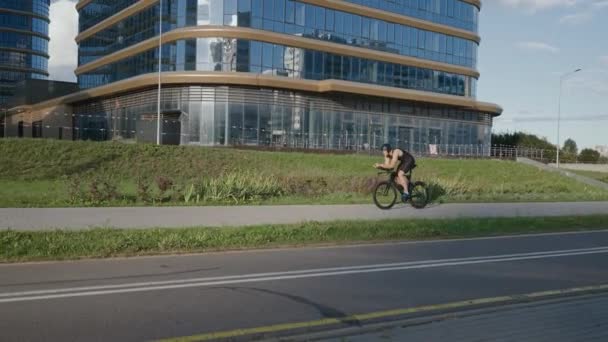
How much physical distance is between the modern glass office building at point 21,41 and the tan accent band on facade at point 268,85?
188ft

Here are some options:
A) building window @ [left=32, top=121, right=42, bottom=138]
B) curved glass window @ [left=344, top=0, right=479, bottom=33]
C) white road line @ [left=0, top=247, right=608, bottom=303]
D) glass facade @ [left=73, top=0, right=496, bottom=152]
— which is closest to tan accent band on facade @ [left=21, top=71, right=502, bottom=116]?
glass facade @ [left=73, top=0, right=496, bottom=152]

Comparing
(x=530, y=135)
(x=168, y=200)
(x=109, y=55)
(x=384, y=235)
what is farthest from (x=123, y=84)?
(x=530, y=135)

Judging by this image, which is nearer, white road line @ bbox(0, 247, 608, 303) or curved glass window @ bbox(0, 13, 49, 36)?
white road line @ bbox(0, 247, 608, 303)

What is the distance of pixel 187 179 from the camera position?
24.3m

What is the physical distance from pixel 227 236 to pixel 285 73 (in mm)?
35317

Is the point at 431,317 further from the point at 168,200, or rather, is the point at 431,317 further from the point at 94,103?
the point at 94,103

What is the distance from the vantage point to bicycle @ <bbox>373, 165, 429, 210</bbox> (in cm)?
1620

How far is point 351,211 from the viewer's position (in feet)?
50.5

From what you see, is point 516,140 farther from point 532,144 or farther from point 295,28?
point 295,28

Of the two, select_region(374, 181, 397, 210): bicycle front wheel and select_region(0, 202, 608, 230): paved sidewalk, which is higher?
select_region(374, 181, 397, 210): bicycle front wheel

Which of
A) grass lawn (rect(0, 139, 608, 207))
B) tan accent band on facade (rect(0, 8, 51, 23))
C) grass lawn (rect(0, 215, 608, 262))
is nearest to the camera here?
grass lawn (rect(0, 215, 608, 262))

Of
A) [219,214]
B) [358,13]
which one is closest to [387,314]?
[219,214]

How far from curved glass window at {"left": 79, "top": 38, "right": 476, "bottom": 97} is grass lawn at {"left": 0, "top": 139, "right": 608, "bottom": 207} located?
12.5 metres

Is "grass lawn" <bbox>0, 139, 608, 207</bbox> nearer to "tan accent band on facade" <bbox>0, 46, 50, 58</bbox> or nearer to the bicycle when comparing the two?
the bicycle
